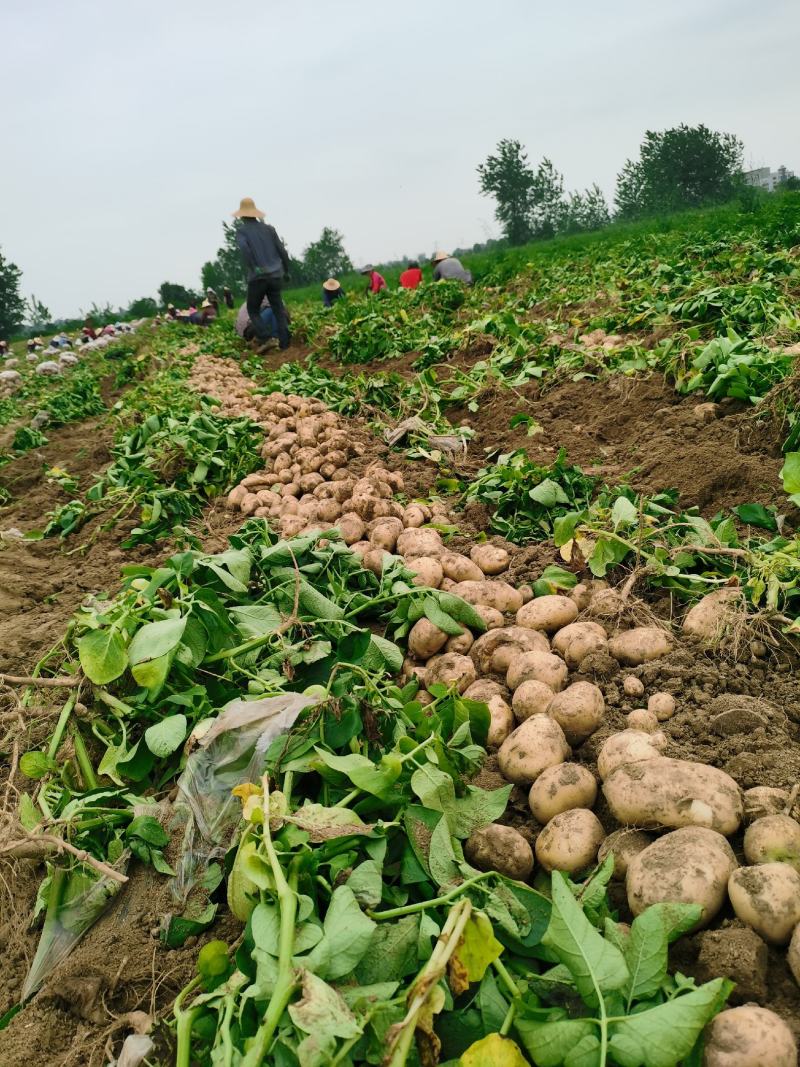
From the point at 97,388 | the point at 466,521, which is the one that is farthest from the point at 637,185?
the point at 466,521

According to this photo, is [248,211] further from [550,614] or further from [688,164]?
[688,164]

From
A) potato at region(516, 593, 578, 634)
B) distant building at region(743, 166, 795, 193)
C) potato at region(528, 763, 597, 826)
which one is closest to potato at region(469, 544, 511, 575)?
potato at region(516, 593, 578, 634)

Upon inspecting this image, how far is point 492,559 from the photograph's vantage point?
2805 mm

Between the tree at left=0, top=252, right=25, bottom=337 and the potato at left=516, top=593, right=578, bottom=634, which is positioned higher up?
→ the tree at left=0, top=252, right=25, bottom=337

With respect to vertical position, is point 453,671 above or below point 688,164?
below

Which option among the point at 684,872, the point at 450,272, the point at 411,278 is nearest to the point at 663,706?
the point at 684,872

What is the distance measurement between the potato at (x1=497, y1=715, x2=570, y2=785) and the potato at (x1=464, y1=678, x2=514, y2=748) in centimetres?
11

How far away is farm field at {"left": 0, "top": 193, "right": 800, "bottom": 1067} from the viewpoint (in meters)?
1.16

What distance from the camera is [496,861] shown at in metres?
1.51

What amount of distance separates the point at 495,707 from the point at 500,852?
0.53 metres

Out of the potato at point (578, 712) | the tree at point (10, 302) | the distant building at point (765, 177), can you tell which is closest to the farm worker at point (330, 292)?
the potato at point (578, 712)

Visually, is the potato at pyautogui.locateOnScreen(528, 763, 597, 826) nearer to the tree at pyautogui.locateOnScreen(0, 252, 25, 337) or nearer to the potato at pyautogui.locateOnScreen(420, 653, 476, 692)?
the potato at pyautogui.locateOnScreen(420, 653, 476, 692)

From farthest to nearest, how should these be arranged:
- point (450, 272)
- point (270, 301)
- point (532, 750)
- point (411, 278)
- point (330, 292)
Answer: point (330, 292), point (411, 278), point (450, 272), point (270, 301), point (532, 750)

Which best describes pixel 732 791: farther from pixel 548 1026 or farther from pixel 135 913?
pixel 135 913
